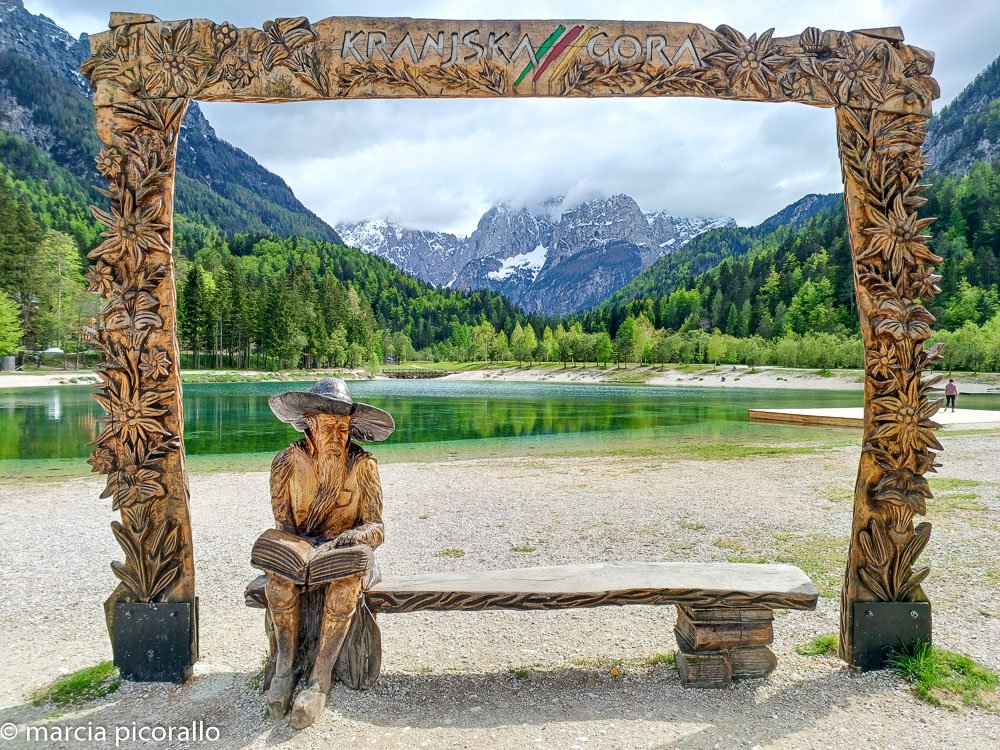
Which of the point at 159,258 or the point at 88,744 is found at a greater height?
the point at 159,258

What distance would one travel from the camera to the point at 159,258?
4352mm

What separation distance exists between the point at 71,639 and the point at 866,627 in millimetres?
7044

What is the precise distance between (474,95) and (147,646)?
4983mm

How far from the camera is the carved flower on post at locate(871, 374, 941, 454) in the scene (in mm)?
4449

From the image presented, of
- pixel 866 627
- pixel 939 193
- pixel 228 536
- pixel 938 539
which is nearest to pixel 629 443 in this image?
pixel 938 539

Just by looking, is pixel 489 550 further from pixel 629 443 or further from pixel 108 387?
pixel 629 443

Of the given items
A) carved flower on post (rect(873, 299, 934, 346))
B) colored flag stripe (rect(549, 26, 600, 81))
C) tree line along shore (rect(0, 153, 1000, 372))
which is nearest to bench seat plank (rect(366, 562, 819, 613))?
carved flower on post (rect(873, 299, 934, 346))

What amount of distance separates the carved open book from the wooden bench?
0.44m

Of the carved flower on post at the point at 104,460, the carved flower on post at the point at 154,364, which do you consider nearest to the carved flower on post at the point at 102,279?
the carved flower on post at the point at 154,364

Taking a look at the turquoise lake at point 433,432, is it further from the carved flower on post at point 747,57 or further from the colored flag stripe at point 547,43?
the carved flower on post at point 747,57

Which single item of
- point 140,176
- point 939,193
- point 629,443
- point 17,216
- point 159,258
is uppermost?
point 939,193

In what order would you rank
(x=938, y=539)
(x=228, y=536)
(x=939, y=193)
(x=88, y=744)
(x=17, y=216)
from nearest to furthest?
(x=88, y=744)
(x=938, y=539)
(x=228, y=536)
(x=17, y=216)
(x=939, y=193)

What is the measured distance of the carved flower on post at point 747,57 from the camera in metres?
4.39

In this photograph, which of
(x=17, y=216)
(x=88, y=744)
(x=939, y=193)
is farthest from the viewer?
(x=939, y=193)
